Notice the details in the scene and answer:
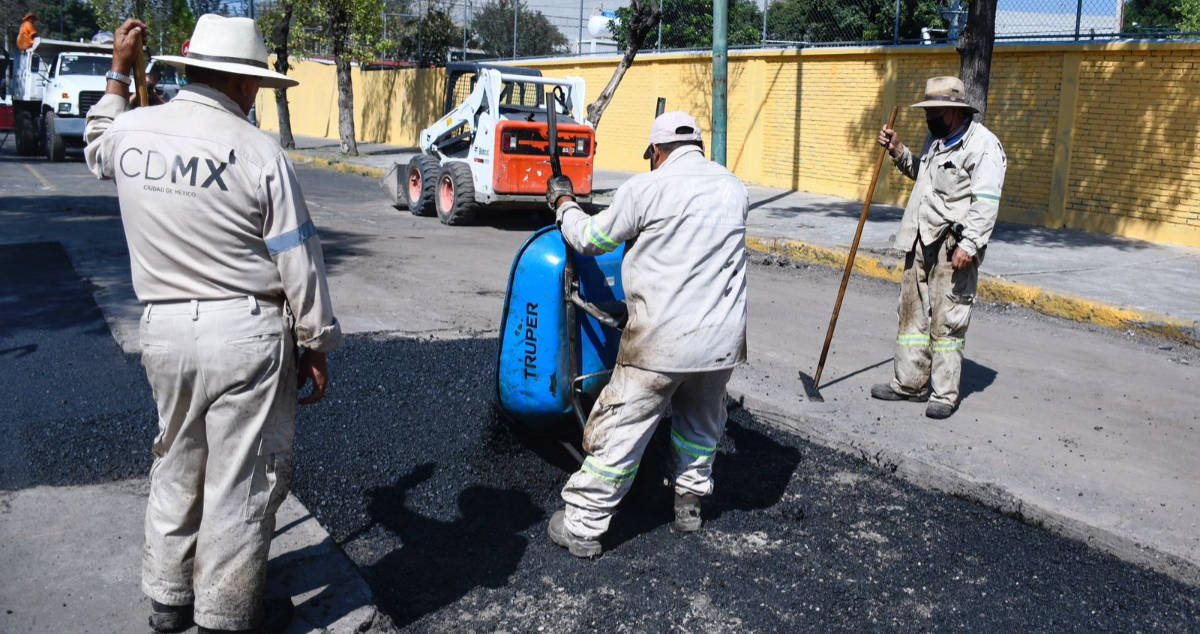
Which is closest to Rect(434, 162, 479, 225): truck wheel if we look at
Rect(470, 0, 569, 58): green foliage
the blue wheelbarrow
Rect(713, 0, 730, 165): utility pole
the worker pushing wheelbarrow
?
Rect(713, 0, 730, 165): utility pole

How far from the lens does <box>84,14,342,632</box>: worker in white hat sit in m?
2.79

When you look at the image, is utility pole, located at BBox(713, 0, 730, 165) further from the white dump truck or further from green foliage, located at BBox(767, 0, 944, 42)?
the white dump truck

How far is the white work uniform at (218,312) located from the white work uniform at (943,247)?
3791 mm

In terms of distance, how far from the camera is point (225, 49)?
2867 mm

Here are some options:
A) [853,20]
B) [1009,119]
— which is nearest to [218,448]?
[1009,119]

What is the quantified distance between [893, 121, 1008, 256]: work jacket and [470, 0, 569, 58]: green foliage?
77.2 feet

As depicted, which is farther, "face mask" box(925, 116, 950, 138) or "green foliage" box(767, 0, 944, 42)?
"green foliage" box(767, 0, 944, 42)

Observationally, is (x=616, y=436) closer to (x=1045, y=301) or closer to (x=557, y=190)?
(x=557, y=190)

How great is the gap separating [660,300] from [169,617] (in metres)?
1.95

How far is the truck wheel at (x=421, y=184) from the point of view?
14.2 meters

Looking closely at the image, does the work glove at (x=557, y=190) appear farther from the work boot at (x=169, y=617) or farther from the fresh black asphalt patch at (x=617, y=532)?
the work boot at (x=169, y=617)

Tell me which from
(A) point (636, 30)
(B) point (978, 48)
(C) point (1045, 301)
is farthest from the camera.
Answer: (A) point (636, 30)

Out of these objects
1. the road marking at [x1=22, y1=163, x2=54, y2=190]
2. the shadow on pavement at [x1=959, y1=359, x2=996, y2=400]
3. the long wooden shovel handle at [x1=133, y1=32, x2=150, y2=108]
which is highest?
the long wooden shovel handle at [x1=133, y1=32, x2=150, y2=108]

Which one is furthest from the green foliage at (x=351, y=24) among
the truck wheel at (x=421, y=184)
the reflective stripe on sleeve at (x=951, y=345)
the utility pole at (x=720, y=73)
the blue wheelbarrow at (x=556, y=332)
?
the blue wheelbarrow at (x=556, y=332)
